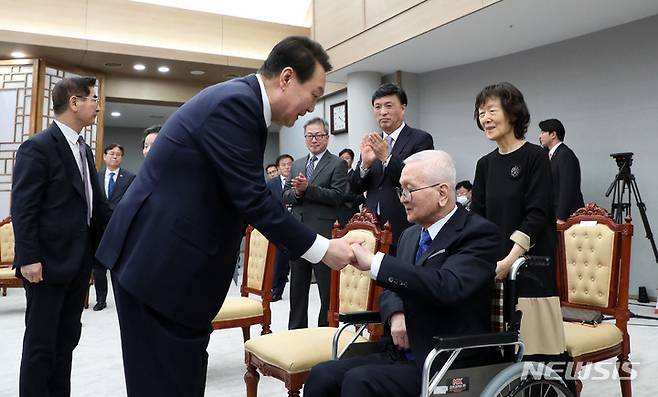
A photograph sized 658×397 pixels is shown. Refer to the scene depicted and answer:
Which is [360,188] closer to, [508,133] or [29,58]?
[508,133]

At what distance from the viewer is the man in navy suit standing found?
1.19 meters

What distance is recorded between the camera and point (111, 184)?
5.07 m

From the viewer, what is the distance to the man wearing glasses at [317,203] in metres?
3.20

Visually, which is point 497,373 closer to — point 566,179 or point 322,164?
point 322,164

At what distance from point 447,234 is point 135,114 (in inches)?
405

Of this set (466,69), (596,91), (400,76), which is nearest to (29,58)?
(400,76)

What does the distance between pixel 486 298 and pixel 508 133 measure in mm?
708

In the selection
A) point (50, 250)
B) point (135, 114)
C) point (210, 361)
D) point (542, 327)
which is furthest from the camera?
point (135, 114)

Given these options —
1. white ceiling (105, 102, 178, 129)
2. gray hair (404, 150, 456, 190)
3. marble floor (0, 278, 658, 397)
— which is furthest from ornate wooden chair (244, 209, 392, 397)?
white ceiling (105, 102, 178, 129)

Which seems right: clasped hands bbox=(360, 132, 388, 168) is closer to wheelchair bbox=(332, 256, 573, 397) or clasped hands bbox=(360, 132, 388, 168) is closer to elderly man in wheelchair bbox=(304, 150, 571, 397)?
elderly man in wheelchair bbox=(304, 150, 571, 397)

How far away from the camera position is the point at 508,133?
197cm

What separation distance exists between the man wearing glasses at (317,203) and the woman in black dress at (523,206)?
1.32 metres

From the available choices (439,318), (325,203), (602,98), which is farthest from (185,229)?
(602,98)

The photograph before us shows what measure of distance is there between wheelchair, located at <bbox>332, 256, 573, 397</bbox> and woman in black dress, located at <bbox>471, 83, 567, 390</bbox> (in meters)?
0.25
